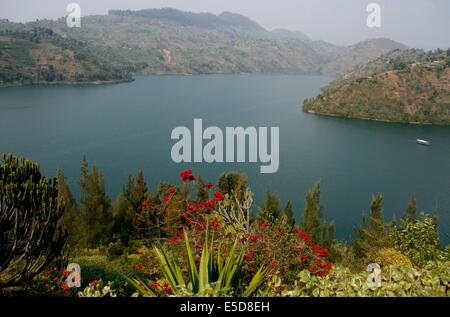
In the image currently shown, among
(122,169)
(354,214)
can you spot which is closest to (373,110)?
(354,214)

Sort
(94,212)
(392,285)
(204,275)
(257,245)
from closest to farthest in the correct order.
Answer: (392,285)
(204,275)
(257,245)
(94,212)

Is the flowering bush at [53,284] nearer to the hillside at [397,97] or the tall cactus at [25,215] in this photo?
the tall cactus at [25,215]

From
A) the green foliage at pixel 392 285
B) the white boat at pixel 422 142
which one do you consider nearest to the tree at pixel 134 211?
the green foliage at pixel 392 285

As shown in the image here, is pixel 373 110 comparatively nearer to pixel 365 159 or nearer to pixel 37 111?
pixel 365 159

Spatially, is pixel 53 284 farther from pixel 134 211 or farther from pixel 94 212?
pixel 134 211

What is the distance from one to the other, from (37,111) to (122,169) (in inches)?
1270

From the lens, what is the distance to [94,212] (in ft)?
59.6

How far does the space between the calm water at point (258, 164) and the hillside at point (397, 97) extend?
438cm

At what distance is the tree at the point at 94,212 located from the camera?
59.3 ft

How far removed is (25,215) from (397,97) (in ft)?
250

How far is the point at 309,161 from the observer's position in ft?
135

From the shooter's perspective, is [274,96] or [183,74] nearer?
[274,96]

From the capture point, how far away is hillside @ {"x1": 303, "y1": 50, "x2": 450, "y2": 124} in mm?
67250

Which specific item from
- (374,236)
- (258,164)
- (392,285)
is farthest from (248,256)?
(258,164)
